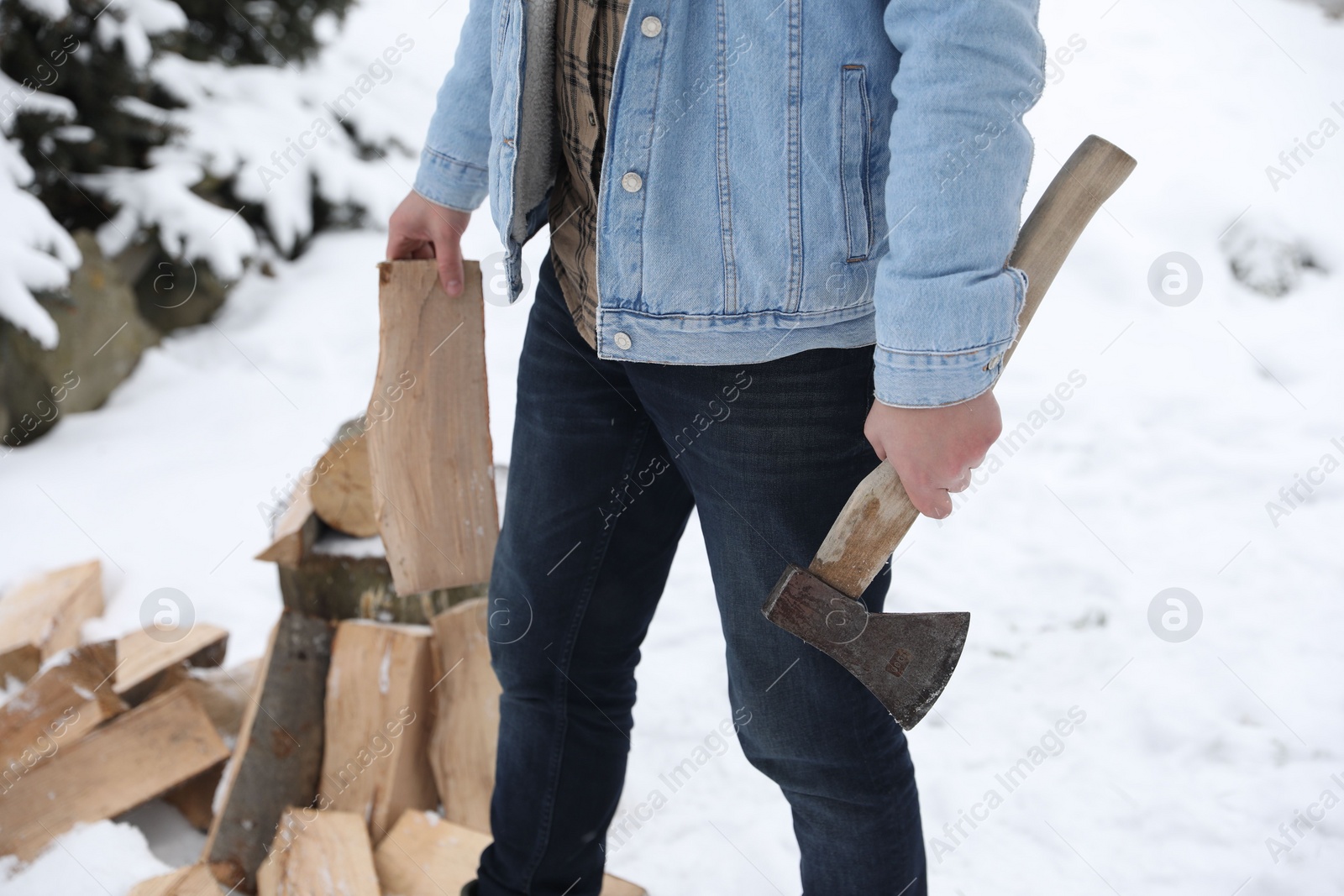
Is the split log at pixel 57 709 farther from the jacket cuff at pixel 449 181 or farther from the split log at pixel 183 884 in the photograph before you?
the jacket cuff at pixel 449 181

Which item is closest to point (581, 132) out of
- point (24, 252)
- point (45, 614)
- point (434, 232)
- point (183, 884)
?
point (434, 232)

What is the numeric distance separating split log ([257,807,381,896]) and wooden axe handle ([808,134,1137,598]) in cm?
131

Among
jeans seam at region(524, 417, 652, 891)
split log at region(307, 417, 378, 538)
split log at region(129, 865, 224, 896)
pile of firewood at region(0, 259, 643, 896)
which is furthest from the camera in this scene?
split log at region(307, 417, 378, 538)

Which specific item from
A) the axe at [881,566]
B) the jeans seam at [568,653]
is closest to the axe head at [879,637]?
the axe at [881,566]

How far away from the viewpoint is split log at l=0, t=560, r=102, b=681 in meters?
2.27

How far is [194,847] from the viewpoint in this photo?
2045 mm

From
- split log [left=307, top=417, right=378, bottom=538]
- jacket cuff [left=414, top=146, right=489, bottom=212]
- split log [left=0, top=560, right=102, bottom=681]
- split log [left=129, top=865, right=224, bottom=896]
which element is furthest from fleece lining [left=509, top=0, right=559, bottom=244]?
split log [left=0, top=560, right=102, bottom=681]

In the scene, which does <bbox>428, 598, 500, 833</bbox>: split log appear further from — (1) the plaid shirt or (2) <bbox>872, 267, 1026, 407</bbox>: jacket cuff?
(2) <bbox>872, 267, 1026, 407</bbox>: jacket cuff

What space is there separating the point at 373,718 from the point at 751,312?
1.50 meters

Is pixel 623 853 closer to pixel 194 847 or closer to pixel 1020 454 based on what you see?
pixel 194 847

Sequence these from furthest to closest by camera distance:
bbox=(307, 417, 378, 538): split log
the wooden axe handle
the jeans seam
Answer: bbox=(307, 417, 378, 538): split log < the jeans seam < the wooden axe handle

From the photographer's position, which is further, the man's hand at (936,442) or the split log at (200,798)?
the split log at (200,798)

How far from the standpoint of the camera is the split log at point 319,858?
180 centimetres

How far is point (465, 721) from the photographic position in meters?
2.11
